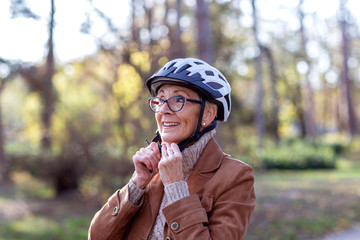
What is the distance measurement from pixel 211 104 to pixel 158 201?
65cm

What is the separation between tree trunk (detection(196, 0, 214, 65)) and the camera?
838 centimetres

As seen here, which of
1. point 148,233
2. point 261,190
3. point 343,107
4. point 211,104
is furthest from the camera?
point 343,107

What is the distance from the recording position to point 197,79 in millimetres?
2389

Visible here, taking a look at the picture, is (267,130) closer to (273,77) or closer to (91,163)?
(273,77)

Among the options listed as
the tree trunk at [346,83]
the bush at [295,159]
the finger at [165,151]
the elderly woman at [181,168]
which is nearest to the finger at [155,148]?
the elderly woman at [181,168]

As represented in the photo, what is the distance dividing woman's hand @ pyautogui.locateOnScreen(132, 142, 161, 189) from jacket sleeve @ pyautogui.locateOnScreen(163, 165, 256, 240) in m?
0.32

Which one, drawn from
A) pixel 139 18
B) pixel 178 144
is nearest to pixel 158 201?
pixel 178 144

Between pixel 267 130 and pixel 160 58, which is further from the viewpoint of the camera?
pixel 267 130

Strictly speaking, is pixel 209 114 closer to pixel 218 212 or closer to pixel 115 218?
pixel 218 212

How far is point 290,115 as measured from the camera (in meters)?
47.6

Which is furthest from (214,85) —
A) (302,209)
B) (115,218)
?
(302,209)

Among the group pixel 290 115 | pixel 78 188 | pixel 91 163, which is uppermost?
pixel 91 163

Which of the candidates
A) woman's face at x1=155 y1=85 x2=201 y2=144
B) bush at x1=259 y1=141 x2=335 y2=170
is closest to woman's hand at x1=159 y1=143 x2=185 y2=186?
woman's face at x1=155 y1=85 x2=201 y2=144

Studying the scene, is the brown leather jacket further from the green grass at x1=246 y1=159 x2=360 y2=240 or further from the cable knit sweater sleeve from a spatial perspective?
the green grass at x1=246 y1=159 x2=360 y2=240
